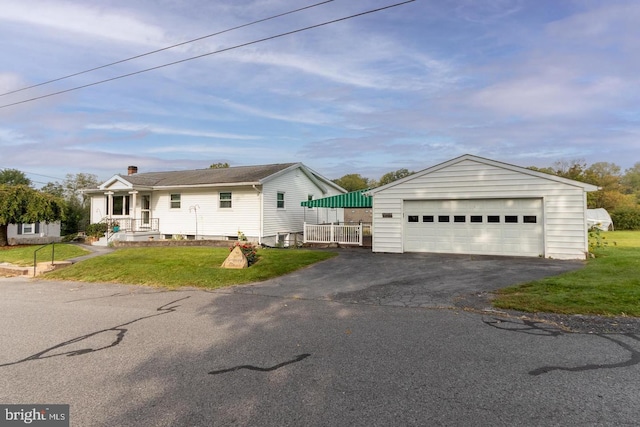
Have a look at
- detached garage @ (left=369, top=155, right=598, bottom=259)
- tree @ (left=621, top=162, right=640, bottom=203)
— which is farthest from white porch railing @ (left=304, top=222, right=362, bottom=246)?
tree @ (left=621, top=162, right=640, bottom=203)

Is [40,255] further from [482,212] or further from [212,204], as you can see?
[482,212]

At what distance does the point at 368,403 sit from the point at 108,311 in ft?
18.9

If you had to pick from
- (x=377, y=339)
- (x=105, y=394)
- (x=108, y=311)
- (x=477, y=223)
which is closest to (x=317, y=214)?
(x=477, y=223)

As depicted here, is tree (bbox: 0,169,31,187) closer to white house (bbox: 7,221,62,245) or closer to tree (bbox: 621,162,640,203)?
white house (bbox: 7,221,62,245)

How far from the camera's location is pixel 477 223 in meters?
13.9

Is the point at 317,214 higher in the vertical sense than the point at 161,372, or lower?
higher

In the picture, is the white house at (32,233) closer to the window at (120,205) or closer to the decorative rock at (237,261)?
the window at (120,205)

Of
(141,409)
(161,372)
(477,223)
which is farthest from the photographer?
(477,223)

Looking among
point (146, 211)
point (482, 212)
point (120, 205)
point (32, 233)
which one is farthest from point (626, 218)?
point (32, 233)

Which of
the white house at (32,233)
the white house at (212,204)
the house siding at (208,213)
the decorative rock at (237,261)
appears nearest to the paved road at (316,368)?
the decorative rock at (237,261)

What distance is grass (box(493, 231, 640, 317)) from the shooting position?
5.99 meters

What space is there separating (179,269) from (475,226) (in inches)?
437

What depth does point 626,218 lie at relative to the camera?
33.1 meters

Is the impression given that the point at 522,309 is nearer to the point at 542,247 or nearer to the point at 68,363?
the point at 68,363
